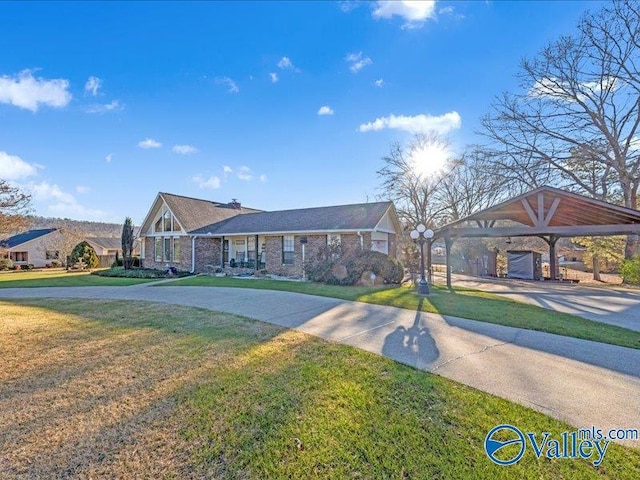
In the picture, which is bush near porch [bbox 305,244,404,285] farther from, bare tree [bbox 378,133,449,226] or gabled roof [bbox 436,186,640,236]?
bare tree [bbox 378,133,449,226]

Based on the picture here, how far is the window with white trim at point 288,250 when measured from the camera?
18453 mm

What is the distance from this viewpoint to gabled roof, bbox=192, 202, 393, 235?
17.0m

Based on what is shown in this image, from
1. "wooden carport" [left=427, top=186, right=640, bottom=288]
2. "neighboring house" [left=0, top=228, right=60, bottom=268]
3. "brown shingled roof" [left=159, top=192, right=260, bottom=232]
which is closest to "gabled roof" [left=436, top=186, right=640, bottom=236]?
"wooden carport" [left=427, top=186, right=640, bottom=288]

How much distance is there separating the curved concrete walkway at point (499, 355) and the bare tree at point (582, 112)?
17987mm

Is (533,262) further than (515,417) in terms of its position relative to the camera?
Yes

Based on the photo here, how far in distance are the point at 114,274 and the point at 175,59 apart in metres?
14.4

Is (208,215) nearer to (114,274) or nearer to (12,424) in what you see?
(114,274)

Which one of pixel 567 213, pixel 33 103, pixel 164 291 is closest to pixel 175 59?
pixel 33 103

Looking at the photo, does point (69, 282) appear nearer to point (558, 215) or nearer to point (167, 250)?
point (167, 250)

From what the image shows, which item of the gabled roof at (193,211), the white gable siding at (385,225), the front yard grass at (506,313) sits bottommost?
the front yard grass at (506,313)

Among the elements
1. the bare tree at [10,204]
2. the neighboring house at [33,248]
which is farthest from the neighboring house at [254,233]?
the neighboring house at [33,248]

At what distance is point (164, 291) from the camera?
12.4 meters

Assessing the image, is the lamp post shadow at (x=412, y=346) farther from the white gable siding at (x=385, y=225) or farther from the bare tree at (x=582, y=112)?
the bare tree at (x=582, y=112)

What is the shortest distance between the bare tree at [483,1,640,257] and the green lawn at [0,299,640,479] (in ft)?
69.7
